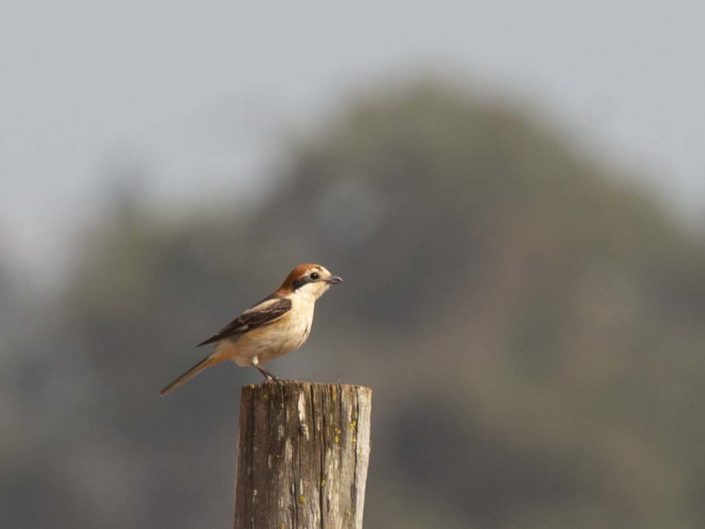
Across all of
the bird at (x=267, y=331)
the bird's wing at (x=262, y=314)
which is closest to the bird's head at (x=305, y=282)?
the bird at (x=267, y=331)

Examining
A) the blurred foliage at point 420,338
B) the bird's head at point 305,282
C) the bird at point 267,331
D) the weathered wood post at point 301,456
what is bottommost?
the weathered wood post at point 301,456

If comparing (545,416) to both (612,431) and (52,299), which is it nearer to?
(612,431)

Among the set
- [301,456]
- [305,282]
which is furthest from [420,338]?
[301,456]

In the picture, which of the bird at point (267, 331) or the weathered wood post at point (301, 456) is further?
the bird at point (267, 331)

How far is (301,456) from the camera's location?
33.2 ft

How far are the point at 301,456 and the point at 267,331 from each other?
3.90 metres

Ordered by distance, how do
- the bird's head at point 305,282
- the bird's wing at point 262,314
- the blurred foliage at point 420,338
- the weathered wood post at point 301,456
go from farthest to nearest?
the blurred foliage at point 420,338, the bird's head at point 305,282, the bird's wing at point 262,314, the weathered wood post at point 301,456

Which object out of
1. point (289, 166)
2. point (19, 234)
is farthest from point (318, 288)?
point (19, 234)

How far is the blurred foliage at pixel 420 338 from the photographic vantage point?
255 ft

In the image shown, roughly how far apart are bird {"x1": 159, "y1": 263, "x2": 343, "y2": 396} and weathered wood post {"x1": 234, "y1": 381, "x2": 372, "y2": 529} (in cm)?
349

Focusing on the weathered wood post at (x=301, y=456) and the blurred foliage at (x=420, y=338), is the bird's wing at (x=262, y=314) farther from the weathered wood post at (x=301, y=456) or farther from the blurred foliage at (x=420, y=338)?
the blurred foliage at (x=420, y=338)

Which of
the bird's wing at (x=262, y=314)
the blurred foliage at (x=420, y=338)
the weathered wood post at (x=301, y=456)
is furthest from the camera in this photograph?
the blurred foliage at (x=420, y=338)

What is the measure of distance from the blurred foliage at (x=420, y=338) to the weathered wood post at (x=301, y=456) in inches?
2335

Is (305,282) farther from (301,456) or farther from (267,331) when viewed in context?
(301,456)
